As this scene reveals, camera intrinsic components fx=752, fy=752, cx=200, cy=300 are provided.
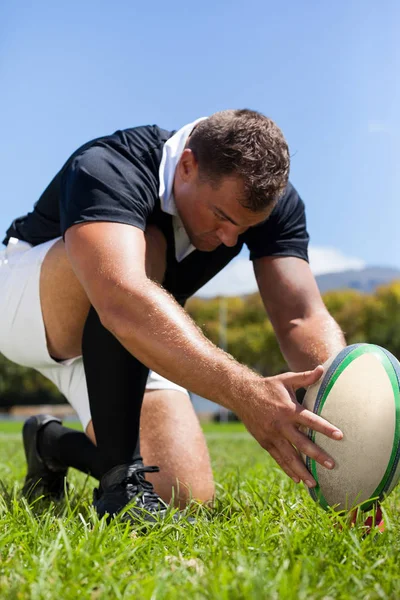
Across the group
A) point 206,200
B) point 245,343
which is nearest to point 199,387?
point 206,200

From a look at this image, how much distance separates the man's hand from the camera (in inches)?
88.2

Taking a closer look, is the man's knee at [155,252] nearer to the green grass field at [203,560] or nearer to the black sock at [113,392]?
the black sock at [113,392]

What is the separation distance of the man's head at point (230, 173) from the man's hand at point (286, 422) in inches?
37.6

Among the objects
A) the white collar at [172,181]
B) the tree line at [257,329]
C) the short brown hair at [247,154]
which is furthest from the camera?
the tree line at [257,329]

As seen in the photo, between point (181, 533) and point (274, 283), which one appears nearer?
point (181, 533)

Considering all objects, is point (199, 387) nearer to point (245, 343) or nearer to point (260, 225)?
point (260, 225)

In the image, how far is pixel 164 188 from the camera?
3271 mm

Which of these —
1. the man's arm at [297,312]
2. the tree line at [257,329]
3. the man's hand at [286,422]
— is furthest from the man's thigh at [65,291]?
the tree line at [257,329]

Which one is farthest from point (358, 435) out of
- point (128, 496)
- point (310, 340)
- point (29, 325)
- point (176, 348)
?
point (29, 325)

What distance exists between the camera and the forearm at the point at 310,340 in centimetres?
332

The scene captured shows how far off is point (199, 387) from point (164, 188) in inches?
46.6

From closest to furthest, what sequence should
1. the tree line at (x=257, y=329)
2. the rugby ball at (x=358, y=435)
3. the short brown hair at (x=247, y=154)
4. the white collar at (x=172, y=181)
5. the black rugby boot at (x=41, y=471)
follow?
the rugby ball at (x=358, y=435) → the short brown hair at (x=247, y=154) → the white collar at (x=172, y=181) → the black rugby boot at (x=41, y=471) → the tree line at (x=257, y=329)

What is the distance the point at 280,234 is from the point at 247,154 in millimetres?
725

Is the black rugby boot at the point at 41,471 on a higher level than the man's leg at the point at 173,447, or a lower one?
lower
